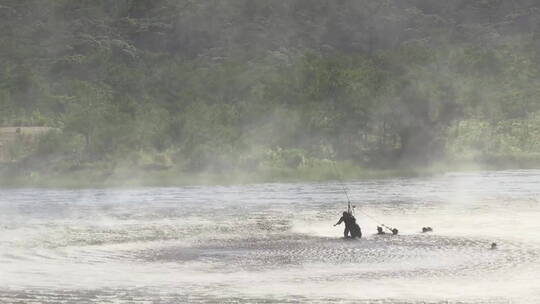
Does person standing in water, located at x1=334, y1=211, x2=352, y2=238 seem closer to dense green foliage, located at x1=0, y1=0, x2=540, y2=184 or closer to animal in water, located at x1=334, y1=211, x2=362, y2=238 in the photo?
animal in water, located at x1=334, y1=211, x2=362, y2=238

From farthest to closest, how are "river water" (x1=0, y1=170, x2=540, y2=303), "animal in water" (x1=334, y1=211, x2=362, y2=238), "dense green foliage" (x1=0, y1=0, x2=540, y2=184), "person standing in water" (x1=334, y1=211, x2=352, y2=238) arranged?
"dense green foliage" (x1=0, y1=0, x2=540, y2=184)
"animal in water" (x1=334, y1=211, x2=362, y2=238)
"person standing in water" (x1=334, y1=211, x2=352, y2=238)
"river water" (x1=0, y1=170, x2=540, y2=303)

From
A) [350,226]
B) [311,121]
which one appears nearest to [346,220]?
[350,226]

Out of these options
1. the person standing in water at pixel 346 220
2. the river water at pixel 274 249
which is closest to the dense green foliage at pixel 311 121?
the river water at pixel 274 249

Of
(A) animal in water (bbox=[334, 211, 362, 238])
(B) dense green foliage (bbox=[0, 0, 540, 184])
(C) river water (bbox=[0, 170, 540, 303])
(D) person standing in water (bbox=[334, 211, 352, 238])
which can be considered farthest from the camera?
(B) dense green foliage (bbox=[0, 0, 540, 184])

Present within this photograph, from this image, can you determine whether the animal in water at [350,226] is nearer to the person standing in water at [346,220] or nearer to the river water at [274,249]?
the person standing in water at [346,220]

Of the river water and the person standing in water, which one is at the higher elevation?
the person standing in water

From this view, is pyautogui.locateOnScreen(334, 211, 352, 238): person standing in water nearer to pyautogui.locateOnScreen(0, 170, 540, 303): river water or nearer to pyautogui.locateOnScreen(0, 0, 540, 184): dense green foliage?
pyautogui.locateOnScreen(0, 170, 540, 303): river water

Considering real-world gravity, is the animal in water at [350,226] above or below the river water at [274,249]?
above

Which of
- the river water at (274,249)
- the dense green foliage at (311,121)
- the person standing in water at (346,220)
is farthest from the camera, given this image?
the dense green foliage at (311,121)

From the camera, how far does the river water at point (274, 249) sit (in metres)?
36.6

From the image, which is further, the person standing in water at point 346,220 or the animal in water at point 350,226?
the animal in water at point 350,226

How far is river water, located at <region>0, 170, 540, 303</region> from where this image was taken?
120ft

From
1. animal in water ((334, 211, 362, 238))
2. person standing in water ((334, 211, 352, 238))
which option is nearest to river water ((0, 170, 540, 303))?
→ person standing in water ((334, 211, 352, 238))

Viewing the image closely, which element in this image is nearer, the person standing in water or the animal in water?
the person standing in water
